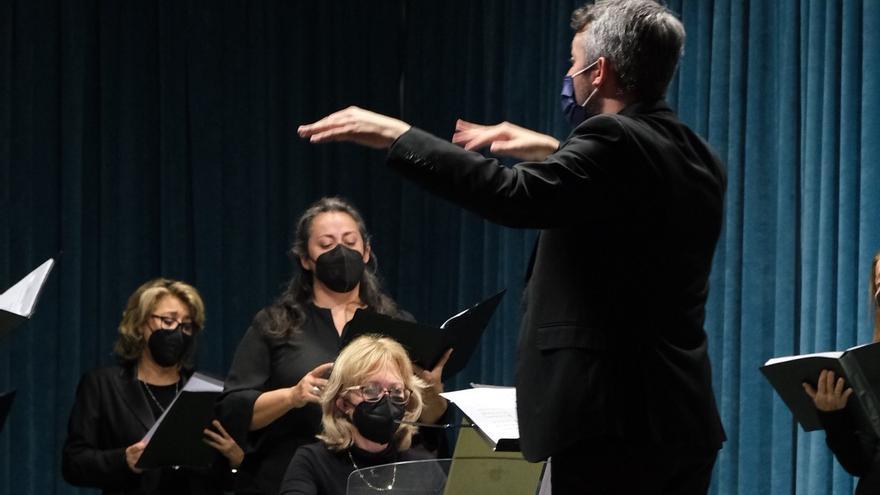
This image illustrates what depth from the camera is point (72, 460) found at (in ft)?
13.5

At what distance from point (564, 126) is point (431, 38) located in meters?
1.07

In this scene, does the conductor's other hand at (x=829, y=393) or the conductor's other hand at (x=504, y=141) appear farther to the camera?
the conductor's other hand at (x=829, y=393)

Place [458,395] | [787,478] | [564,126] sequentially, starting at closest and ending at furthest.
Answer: [458,395]
[787,478]
[564,126]

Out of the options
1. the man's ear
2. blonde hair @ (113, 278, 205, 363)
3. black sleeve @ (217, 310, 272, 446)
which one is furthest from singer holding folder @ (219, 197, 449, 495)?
the man's ear

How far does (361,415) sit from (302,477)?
22 cm

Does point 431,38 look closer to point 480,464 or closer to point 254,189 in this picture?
point 254,189

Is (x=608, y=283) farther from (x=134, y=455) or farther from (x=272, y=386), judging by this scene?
(x=134, y=455)

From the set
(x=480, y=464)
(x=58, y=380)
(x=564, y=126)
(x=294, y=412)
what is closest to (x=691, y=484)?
(x=480, y=464)

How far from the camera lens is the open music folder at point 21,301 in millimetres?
2592

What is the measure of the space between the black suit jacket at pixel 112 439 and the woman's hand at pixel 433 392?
0.76 meters

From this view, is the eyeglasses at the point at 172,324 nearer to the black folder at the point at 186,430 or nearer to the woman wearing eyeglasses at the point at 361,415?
the black folder at the point at 186,430

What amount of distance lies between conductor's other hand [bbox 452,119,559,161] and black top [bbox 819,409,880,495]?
151cm

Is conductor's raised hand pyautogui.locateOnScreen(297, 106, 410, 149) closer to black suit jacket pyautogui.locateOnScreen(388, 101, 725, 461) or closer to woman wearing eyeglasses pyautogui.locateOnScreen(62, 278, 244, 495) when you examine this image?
black suit jacket pyautogui.locateOnScreen(388, 101, 725, 461)

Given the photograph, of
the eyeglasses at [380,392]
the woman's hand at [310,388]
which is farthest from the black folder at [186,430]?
the eyeglasses at [380,392]
